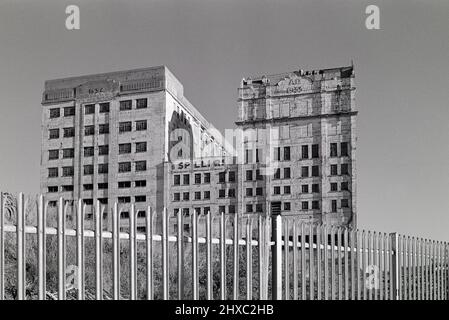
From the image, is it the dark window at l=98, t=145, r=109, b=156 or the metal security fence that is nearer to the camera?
the metal security fence

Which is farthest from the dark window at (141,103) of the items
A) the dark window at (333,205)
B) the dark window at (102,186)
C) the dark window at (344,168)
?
the dark window at (333,205)

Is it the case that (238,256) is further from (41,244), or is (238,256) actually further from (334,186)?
(334,186)

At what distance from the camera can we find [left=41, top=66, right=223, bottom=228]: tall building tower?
141 ft

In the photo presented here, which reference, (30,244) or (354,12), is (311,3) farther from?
(30,244)

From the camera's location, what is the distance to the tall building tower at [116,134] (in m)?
42.8

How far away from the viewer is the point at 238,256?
446cm

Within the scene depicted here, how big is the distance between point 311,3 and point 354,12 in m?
1.30

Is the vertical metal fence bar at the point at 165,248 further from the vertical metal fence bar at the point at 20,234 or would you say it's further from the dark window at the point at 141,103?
the dark window at the point at 141,103

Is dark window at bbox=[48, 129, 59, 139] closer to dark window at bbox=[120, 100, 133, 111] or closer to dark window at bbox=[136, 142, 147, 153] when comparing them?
dark window at bbox=[120, 100, 133, 111]

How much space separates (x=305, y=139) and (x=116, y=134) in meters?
12.2

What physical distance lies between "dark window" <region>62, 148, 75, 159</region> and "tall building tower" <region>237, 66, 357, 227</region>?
11.4 m

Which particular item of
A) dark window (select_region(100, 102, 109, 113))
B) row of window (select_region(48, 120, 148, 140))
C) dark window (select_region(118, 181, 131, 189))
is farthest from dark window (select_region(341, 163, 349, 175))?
dark window (select_region(100, 102, 109, 113))

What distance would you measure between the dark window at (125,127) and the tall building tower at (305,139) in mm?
7566
